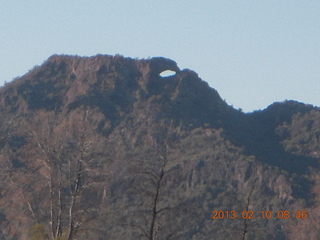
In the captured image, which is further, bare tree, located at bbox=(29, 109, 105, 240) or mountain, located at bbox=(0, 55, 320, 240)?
mountain, located at bbox=(0, 55, 320, 240)

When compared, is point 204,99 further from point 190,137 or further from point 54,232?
point 54,232

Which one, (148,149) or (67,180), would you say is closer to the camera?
(67,180)

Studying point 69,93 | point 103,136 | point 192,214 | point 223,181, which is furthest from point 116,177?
point 69,93
